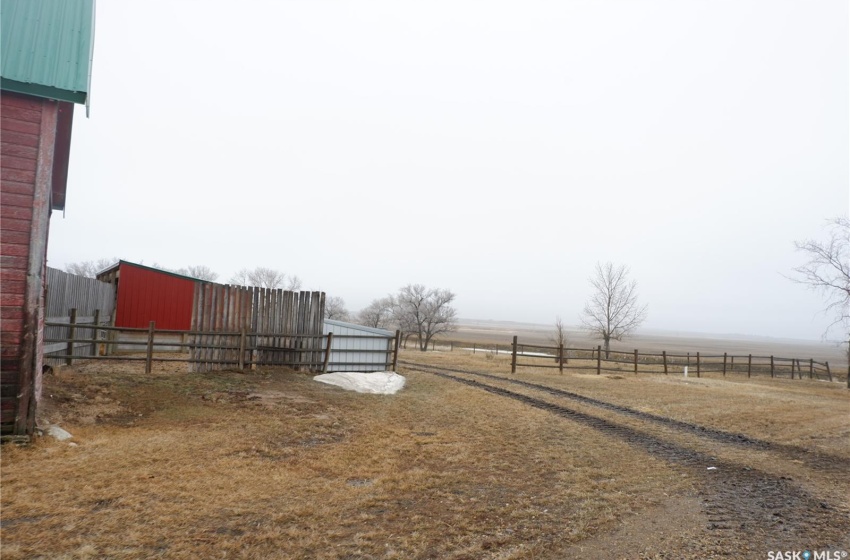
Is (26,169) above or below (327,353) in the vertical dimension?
above

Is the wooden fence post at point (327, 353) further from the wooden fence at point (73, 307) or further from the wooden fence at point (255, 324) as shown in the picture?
the wooden fence at point (73, 307)

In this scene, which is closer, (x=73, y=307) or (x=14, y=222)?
(x=14, y=222)

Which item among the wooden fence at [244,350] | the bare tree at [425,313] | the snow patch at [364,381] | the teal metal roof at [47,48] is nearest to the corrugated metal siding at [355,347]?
the wooden fence at [244,350]

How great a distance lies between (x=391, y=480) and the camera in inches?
229

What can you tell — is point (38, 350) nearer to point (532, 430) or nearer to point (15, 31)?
point (15, 31)

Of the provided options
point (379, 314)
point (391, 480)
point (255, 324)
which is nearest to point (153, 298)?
point (255, 324)

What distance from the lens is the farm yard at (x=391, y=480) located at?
13.5ft

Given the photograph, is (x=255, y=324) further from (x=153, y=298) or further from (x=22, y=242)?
(x=153, y=298)

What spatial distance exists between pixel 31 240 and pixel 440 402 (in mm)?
8894

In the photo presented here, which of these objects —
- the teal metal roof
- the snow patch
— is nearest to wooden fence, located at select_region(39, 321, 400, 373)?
the snow patch

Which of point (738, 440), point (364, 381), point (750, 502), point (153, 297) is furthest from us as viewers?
point (153, 297)

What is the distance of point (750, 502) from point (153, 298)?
20.5 m

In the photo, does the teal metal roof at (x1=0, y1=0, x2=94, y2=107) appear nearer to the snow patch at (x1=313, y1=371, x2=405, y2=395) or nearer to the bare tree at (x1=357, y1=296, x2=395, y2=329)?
the snow patch at (x1=313, y1=371, x2=405, y2=395)

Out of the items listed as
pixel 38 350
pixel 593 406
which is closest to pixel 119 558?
pixel 38 350
